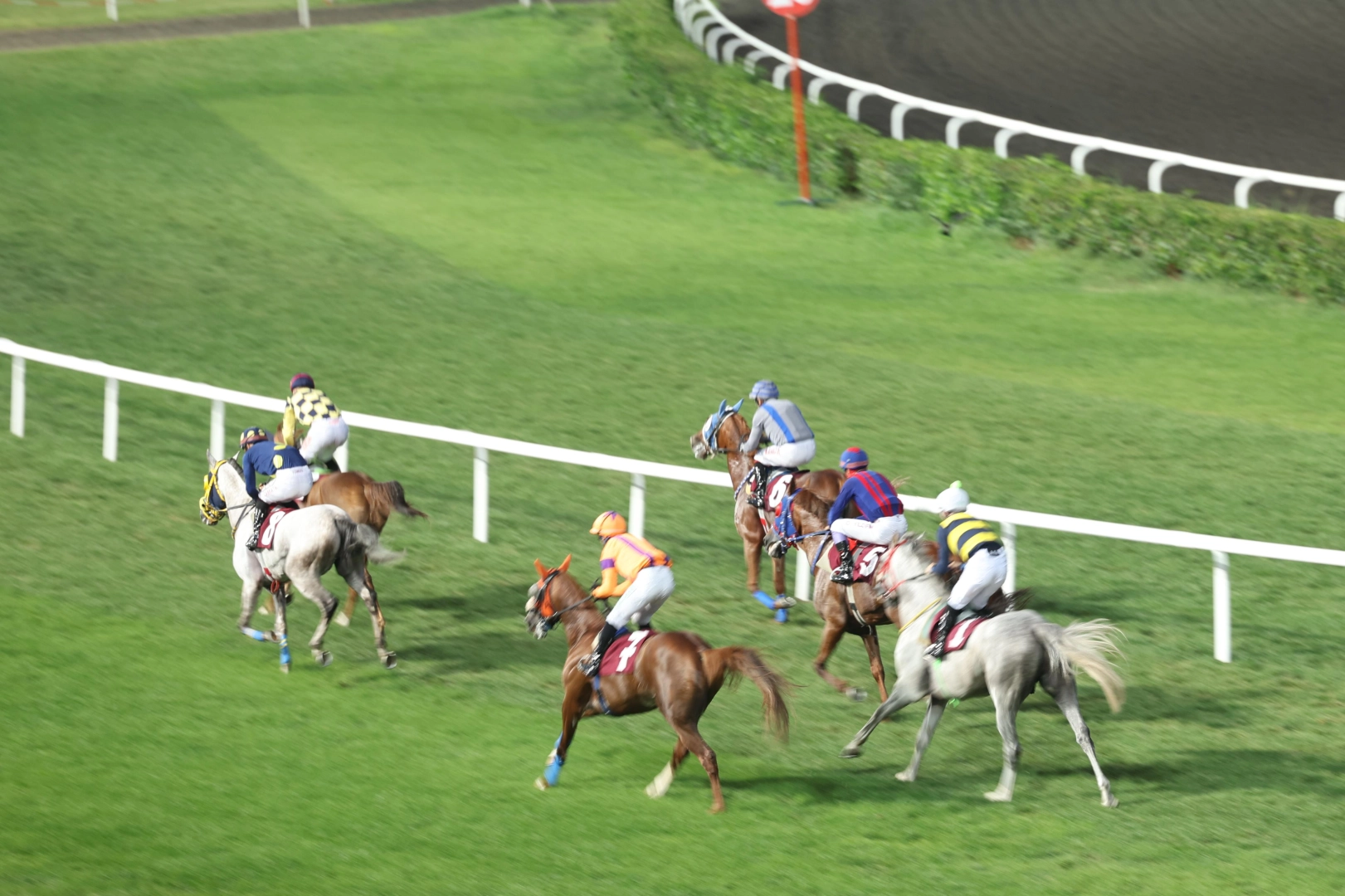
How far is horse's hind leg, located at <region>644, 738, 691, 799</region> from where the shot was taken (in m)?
8.41

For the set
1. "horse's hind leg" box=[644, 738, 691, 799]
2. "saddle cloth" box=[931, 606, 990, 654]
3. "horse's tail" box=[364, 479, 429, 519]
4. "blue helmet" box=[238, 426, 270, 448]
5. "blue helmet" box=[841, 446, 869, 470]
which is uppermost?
"blue helmet" box=[238, 426, 270, 448]

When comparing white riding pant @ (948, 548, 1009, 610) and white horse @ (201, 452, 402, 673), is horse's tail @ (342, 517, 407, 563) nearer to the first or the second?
white horse @ (201, 452, 402, 673)

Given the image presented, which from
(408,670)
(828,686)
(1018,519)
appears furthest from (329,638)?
(1018,519)

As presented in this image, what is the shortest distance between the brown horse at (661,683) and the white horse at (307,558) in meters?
1.81

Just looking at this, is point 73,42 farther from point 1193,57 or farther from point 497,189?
point 1193,57

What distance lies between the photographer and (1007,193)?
1980cm

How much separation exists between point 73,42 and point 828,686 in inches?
870

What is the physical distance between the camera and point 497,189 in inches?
876

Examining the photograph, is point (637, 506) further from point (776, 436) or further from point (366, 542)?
point (366, 542)

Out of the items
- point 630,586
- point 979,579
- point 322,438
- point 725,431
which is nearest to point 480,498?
point 322,438

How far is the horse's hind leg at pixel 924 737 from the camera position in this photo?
8812 millimetres

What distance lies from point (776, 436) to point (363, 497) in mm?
2867

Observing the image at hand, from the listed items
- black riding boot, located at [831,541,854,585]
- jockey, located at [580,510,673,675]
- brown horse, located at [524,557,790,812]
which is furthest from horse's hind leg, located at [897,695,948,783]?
jockey, located at [580,510,673,675]

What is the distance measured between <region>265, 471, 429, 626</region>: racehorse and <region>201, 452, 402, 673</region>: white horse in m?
0.33
